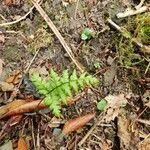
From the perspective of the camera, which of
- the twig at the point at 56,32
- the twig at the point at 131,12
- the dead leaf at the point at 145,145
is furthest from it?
the twig at the point at 131,12

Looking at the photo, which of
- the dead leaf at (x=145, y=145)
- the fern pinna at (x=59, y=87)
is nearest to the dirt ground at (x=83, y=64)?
the dead leaf at (x=145, y=145)

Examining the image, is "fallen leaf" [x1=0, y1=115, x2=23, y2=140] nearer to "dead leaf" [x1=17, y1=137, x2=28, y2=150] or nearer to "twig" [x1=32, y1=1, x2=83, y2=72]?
"dead leaf" [x1=17, y1=137, x2=28, y2=150]

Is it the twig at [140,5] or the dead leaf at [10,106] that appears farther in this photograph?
the twig at [140,5]

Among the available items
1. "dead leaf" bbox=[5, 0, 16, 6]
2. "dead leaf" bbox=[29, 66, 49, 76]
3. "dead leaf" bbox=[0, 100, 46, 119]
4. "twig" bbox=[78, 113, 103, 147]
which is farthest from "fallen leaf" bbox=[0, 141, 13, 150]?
"dead leaf" bbox=[5, 0, 16, 6]

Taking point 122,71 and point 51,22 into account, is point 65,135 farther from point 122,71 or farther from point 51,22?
point 51,22

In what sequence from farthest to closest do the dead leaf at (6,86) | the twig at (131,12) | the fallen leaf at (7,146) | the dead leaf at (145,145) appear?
1. the twig at (131,12)
2. the dead leaf at (6,86)
3. the dead leaf at (145,145)
4. the fallen leaf at (7,146)

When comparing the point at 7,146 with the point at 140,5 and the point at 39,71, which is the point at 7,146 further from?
the point at 140,5

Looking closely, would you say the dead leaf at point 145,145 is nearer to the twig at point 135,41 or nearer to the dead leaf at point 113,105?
the dead leaf at point 113,105

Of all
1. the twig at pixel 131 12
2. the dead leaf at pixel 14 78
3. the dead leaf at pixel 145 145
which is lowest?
the dead leaf at pixel 145 145
